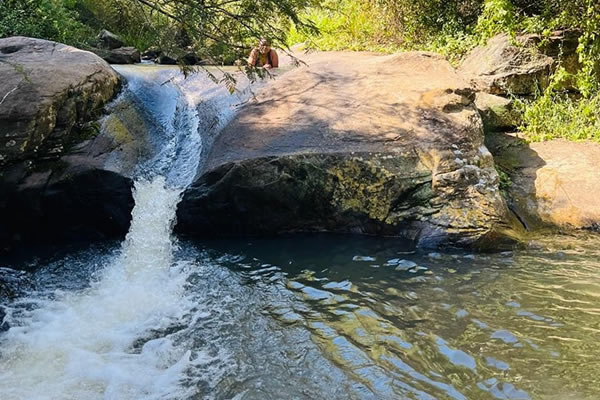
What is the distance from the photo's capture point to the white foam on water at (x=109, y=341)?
Result: 3488 mm

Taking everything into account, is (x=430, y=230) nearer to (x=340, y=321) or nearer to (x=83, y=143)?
(x=340, y=321)

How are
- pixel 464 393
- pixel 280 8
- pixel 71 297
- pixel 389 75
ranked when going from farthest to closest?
pixel 389 75
pixel 71 297
pixel 280 8
pixel 464 393

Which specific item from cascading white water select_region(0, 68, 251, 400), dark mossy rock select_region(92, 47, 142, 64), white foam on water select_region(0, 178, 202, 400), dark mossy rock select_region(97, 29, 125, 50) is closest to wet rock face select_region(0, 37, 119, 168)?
cascading white water select_region(0, 68, 251, 400)

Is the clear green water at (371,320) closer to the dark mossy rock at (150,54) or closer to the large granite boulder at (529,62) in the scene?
the large granite boulder at (529,62)

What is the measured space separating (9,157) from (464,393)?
5338mm

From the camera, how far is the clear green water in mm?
3363

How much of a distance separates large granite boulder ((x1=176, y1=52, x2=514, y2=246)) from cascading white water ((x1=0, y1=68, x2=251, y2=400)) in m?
0.55

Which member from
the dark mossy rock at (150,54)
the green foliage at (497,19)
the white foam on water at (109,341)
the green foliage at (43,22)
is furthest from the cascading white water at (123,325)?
the dark mossy rock at (150,54)

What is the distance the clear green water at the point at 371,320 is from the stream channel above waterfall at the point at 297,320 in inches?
0.5

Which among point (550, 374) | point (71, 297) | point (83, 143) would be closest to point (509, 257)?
point (550, 374)

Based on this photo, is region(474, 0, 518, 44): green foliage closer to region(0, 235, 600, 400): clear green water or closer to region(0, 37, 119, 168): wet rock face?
region(0, 235, 600, 400): clear green water

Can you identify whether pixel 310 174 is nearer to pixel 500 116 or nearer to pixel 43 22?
pixel 500 116

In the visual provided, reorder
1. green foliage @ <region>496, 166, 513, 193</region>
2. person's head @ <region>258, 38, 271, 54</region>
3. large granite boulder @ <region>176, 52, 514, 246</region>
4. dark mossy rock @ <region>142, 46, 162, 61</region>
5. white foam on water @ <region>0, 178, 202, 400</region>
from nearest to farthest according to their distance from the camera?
1. white foam on water @ <region>0, 178, 202, 400</region>
2. person's head @ <region>258, 38, 271, 54</region>
3. large granite boulder @ <region>176, 52, 514, 246</region>
4. green foliage @ <region>496, 166, 513, 193</region>
5. dark mossy rock @ <region>142, 46, 162, 61</region>

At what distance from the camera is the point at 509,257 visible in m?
5.30
